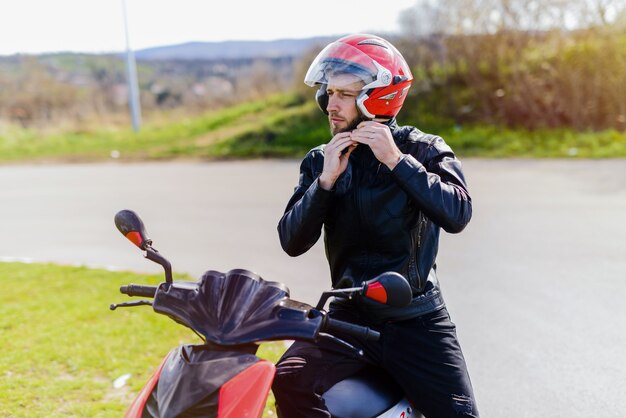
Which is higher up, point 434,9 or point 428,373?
point 434,9

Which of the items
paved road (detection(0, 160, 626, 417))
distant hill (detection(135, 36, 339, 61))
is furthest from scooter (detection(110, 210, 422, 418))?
distant hill (detection(135, 36, 339, 61))

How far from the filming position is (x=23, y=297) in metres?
6.30

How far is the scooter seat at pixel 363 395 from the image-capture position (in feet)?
7.75

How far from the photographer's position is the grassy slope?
1326cm

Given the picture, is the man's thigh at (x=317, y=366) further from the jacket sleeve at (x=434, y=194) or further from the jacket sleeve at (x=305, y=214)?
the jacket sleeve at (x=434, y=194)

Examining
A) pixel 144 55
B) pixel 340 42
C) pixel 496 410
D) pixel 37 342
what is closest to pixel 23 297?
pixel 37 342

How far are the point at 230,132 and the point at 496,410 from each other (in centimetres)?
1582

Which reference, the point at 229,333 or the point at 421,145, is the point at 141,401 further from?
the point at 421,145

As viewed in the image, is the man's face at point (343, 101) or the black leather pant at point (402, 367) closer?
the black leather pant at point (402, 367)

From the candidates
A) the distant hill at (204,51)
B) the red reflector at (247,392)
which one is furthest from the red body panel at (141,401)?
the distant hill at (204,51)

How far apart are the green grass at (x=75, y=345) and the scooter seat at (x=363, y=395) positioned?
64.0 inches

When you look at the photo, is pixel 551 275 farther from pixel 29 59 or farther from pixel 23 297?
pixel 29 59

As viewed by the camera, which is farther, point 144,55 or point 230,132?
point 144,55

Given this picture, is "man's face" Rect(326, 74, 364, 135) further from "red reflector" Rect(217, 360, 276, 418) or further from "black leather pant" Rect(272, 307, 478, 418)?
"red reflector" Rect(217, 360, 276, 418)
